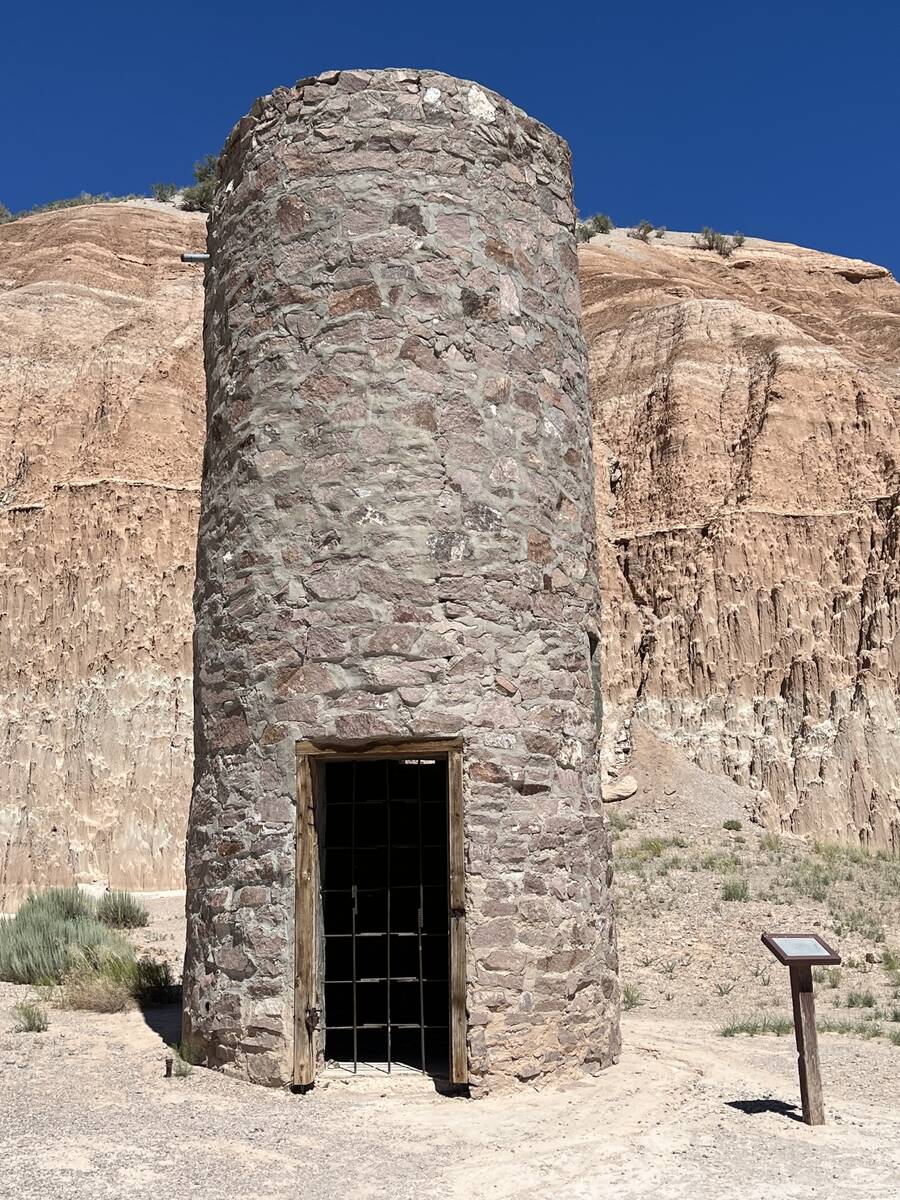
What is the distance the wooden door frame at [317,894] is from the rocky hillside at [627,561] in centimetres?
1915

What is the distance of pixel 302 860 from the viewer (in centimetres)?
780

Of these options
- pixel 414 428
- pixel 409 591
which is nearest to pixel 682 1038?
pixel 409 591

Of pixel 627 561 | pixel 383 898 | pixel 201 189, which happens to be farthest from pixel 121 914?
pixel 201 189

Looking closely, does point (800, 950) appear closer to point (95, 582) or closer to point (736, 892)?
point (736, 892)

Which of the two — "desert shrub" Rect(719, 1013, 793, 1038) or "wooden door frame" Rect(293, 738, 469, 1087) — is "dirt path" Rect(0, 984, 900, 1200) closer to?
"wooden door frame" Rect(293, 738, 469, 1087)

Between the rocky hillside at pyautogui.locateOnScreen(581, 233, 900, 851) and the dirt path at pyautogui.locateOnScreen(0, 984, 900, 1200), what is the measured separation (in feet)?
63.4

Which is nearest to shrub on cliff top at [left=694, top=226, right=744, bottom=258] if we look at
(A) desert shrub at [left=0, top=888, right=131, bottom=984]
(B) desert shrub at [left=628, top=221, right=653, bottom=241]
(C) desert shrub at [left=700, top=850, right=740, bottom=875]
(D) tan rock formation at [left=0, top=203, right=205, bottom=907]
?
(B) desert shrub at [left=628, top=221, right=653, bottom=241]

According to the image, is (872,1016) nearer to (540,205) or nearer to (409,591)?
(409,591)

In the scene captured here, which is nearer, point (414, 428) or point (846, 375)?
point (414, 428)

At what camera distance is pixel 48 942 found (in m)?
12.3

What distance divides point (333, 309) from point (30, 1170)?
Result: 5.66 m

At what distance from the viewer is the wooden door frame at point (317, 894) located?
300 inches

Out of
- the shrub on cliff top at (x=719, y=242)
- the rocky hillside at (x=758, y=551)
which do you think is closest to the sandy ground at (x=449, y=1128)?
the rocky hillside at (x=758, y=551)

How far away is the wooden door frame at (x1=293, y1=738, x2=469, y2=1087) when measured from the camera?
761 cm
